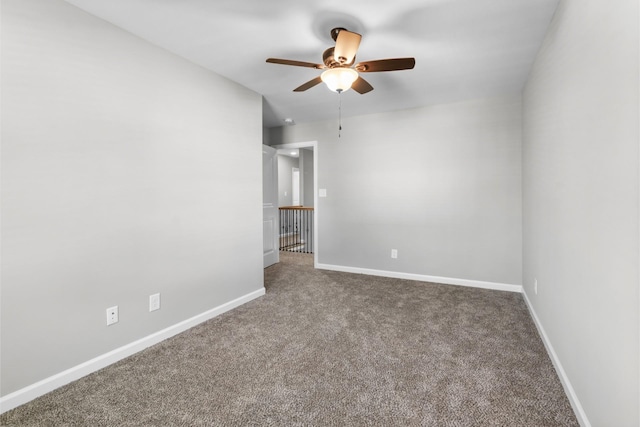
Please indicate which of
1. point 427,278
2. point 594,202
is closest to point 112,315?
point 594,202

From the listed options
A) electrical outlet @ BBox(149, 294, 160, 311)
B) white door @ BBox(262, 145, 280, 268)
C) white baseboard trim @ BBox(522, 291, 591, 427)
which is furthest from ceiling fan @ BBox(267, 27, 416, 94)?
white door @ BBox(262, 145, 280, 268)

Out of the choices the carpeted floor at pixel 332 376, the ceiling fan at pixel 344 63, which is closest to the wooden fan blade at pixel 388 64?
the ceiling fan at pixel 344 63

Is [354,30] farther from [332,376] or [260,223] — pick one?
[332,376]

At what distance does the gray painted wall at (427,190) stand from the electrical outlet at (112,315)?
298 cm

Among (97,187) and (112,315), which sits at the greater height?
(97,187)

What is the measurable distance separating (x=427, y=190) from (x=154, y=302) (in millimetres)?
3262

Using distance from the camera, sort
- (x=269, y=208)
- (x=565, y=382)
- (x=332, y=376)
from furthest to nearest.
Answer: (x=269, y=208) < (x=332, y=376) < (x=565, y=382)

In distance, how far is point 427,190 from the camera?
3.93m

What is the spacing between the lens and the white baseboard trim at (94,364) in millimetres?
1619

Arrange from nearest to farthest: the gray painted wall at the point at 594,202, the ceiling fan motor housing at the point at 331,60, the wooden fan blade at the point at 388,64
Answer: the gray painted wall at the point at 594,202
the wooden fan blade at the point at 388,64
the ceiling fan motor housing at the point at 331,60

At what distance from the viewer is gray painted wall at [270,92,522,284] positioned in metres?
A: 3.54

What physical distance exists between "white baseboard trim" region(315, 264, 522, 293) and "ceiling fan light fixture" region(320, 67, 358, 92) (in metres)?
2.76

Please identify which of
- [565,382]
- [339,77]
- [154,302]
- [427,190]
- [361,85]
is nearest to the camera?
[565,382]

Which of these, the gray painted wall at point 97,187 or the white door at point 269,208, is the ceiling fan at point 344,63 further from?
the white door at point 269,208
